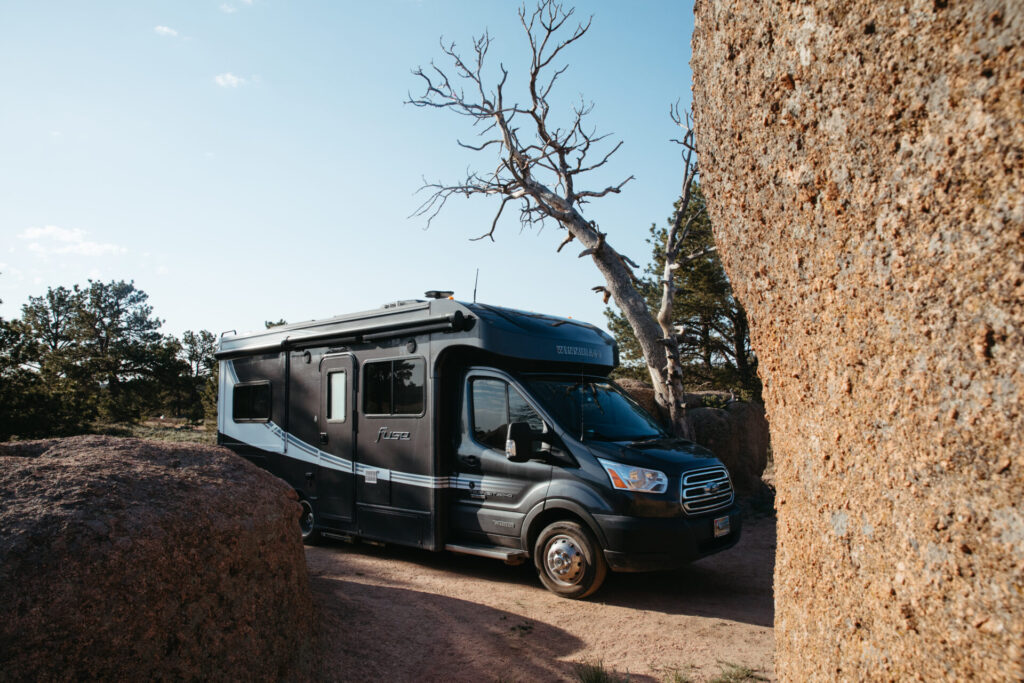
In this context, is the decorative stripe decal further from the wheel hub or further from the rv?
the wheel hub

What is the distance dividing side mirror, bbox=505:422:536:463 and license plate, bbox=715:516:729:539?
1.90 meters

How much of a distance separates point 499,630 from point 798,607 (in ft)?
12.8

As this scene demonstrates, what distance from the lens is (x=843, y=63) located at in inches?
67.1

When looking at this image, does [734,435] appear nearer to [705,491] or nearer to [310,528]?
[705,491]

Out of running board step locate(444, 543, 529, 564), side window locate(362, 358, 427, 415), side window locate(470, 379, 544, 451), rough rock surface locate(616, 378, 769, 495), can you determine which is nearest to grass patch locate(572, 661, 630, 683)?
running board step locate(444, 543, 529, 564)

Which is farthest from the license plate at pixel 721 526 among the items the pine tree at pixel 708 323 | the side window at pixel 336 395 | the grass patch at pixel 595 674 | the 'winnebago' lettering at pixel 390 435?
the pine tree at pixel 708 323

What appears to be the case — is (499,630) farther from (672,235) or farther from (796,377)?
(672,235)

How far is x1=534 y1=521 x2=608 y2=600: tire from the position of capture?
6496 millimetres

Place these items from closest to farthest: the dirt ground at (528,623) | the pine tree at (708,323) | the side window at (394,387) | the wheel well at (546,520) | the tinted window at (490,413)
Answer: the dirt ground at (528,623)
the wheel well at (546,520)
the tinted window at (490,413)
the side window at (394,387)
the pine tree at (708,323)

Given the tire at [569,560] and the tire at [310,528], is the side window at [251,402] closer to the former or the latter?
the tire at [310,528]

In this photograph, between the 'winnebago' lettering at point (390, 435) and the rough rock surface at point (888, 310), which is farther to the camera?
the 'winnebago' lettering at point (390, 435)

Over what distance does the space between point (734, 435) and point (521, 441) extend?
737 cm

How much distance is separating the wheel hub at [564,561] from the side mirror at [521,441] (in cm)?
87

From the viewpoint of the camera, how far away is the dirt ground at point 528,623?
15.2 feet
